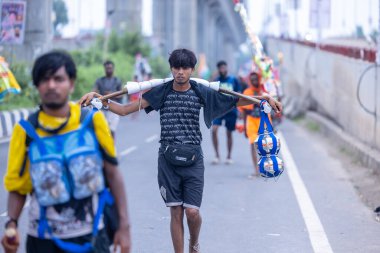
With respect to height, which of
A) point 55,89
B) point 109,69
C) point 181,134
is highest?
point 55,89

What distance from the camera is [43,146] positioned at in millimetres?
4773

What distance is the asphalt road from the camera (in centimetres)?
905

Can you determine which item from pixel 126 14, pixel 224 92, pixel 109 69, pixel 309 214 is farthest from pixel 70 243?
pixel 126 14

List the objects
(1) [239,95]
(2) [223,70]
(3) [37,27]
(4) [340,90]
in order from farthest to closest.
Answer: (3) [37,27] < (4) [340,90] < (2) [223,70] < (1) [239,95]

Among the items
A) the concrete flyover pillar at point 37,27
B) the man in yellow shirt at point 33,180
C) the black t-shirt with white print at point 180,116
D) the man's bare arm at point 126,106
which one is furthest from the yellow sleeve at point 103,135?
the concrete flyover pillar at point 37,27

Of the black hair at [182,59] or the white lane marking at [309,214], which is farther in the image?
the white lane marking at [309,214]

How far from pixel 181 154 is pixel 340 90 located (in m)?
15.3

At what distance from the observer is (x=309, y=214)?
10.9 m

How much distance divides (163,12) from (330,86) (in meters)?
41.0

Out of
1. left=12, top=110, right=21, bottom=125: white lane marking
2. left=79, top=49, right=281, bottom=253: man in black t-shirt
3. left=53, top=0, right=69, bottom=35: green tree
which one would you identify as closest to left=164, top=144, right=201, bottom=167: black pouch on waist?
left=79, top=49, right=281, bottom=253: man in black t-shirt

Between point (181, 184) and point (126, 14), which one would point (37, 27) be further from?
point (126, 14)

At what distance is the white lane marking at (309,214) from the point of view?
8938 mm

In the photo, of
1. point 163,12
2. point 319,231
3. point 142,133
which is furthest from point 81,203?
point 163,12

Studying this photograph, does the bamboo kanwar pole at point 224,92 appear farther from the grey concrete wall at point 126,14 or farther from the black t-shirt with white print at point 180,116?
the grey concrete wall at point 126,14
